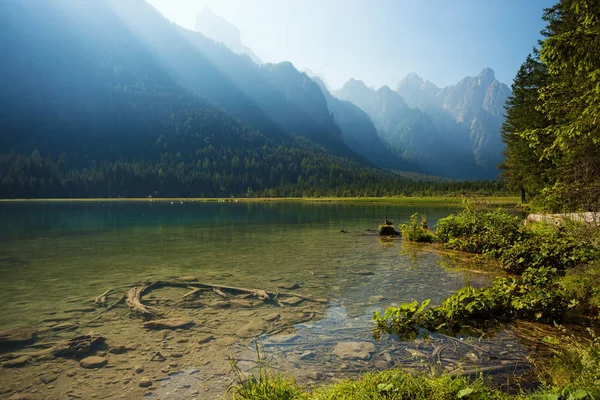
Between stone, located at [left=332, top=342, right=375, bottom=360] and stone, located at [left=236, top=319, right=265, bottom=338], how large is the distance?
7.11ft

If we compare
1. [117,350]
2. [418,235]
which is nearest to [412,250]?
[418,235]

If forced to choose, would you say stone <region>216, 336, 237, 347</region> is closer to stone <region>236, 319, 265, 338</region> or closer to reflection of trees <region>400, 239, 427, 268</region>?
stone <region>236, 319, 265, 338</region>

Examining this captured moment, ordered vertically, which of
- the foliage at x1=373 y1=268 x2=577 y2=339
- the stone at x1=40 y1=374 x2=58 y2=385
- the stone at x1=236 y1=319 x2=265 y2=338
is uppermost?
the foliage at x1=373 y1=268 x2=577 y2=339

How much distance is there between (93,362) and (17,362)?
5.42 ft

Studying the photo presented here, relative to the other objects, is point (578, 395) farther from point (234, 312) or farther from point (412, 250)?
point (412, 250)

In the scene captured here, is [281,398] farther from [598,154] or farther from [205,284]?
[598,154]

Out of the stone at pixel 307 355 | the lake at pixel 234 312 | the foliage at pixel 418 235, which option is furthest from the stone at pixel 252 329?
the foliage at pixel 418 235

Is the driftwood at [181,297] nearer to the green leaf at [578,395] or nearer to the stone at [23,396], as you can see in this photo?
the stone at [23,396]

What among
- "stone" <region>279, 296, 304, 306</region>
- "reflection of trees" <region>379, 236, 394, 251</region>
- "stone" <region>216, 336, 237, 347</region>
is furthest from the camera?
"reflection of trees" <region>379, 236, 394, 251</region>

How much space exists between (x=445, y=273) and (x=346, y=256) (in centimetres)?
638

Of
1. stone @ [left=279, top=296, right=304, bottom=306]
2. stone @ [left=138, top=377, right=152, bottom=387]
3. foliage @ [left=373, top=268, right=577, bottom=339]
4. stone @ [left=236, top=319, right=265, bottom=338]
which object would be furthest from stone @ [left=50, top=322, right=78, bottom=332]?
foliage @ [left=373, top=268, right=577, bottom=339]

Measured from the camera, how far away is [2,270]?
16.8m

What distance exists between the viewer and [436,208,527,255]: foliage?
1794 cm

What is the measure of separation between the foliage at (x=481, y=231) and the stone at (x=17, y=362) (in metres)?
18.3
